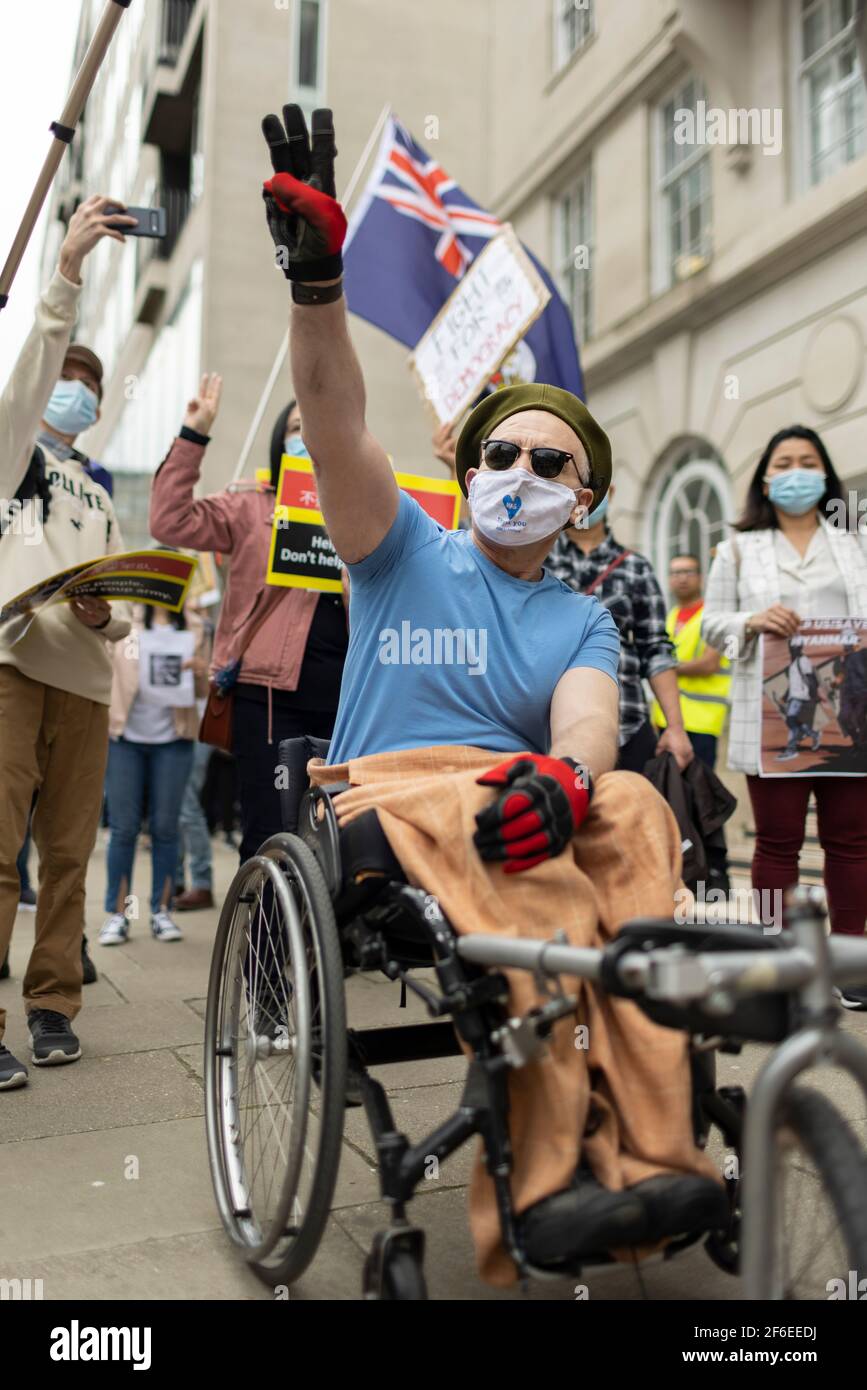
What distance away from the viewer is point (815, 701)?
403 centimetres

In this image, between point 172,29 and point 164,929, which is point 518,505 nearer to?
point 164,929

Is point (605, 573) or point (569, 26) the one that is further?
point (569, 26)

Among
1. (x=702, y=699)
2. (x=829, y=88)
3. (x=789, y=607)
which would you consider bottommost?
(x=702, y=699)

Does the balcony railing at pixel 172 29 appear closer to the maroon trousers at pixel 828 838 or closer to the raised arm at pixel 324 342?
the maroon trousers at pixel 828 838

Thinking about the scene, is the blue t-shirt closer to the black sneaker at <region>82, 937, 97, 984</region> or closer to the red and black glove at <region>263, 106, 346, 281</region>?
the red and black glove at <region>263, 106, 346, 281</region>

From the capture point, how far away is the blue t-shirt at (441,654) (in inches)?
85.8

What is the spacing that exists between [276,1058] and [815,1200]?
1098 millimetres

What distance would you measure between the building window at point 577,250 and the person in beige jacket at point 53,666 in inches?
345

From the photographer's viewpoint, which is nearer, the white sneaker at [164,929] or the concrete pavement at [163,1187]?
the concrete pavement at [163,1187]

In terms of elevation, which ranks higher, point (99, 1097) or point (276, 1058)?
point (276, 1058)
